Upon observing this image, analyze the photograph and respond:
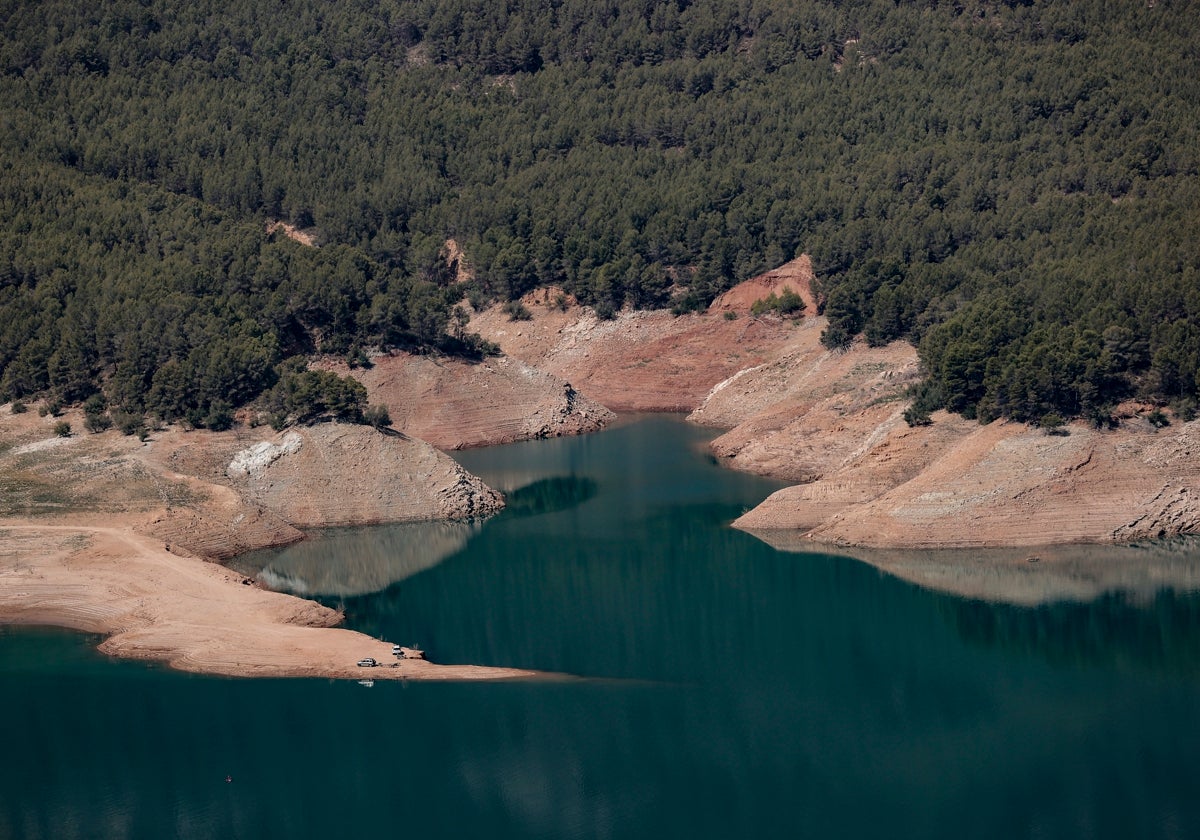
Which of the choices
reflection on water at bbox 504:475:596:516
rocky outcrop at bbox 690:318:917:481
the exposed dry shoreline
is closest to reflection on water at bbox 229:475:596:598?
reflection on water at bbox 504:475:596:516

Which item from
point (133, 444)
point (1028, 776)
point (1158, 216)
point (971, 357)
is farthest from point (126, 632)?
point (1158, 216)

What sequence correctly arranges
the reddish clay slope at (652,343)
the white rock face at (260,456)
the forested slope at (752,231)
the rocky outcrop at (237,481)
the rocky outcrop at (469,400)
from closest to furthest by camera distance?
the rocky outcrop at (237,481)
the white rock face at (260,456)
the forested slope at (752,231)
the rocky outcrop at (469,400)
the reddish clay slope at (652,343)

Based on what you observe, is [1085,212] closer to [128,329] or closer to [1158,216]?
[1158,216]

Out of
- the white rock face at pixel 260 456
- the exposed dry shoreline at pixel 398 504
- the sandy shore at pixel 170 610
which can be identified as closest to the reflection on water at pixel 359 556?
the exposed dry shoreline at pixel 398 504

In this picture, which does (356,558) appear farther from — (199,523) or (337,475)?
(199,523)

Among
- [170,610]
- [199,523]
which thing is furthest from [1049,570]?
[199,523]

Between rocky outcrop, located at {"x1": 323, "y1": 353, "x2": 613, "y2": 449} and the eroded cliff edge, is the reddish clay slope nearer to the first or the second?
rocky outcrop, located at {"x1": 323, "y1": 353, "x2": 613, "y2": 449}

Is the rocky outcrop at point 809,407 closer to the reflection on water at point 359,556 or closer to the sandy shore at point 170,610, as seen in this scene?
the reflection on water at point 359,556
